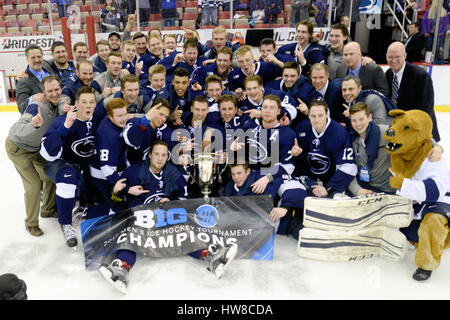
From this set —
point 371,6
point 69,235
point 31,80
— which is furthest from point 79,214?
point 371,6

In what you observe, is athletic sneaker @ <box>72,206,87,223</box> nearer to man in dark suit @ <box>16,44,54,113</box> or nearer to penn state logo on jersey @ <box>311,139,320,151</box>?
man in dark suit @ <box>16,44,54,113</box>

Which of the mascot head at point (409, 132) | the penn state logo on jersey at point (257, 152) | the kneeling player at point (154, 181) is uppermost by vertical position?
the mascot head at point (409, 132)

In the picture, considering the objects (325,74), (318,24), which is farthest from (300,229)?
(318,24)

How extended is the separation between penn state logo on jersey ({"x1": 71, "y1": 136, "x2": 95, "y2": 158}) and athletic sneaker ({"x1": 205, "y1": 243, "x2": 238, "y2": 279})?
1.27m

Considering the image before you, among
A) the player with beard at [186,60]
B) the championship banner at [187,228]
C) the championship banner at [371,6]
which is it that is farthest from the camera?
the championship banner at [371,6]

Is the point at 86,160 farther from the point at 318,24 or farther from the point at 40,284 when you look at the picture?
the point at 318,24

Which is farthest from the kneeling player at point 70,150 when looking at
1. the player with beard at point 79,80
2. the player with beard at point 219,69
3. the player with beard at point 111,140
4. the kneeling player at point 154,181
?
the player with beard at point 219,69

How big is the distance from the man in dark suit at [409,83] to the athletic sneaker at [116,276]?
2826 mm

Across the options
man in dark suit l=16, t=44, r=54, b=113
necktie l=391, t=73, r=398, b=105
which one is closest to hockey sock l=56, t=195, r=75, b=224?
man in dark suit l=16, t=44, r=54, b=113

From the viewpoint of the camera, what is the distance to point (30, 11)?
9453 mm

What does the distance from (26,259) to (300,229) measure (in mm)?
2013

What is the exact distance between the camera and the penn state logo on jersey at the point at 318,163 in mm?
3191

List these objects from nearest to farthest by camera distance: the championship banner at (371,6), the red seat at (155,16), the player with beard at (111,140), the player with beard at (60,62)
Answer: the player with beard at (111,140), the player with beard at (60,62), the championship banner at (371,6), the red seat at (155,16)

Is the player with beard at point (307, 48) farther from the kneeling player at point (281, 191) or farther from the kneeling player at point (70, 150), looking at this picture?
the kneeling player at point (70, 150)
